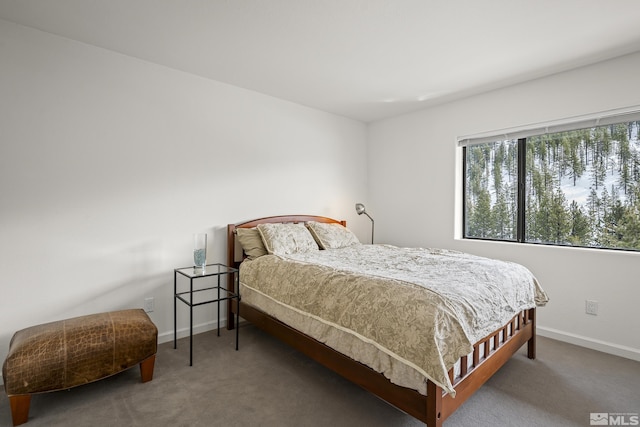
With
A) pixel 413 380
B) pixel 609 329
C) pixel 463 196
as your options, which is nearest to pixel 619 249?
pixel 609 329

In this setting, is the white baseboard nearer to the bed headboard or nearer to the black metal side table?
the bed headboard

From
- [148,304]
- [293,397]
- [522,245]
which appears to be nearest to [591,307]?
[522,245]

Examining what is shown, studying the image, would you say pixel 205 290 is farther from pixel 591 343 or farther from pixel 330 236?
pixel 591 343

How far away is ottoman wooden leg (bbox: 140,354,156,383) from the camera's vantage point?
Result: 2.22 m

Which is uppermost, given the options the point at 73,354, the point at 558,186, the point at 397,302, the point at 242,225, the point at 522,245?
the point at 558,186

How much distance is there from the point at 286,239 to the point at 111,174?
5.31ft

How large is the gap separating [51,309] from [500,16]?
379 centimetres

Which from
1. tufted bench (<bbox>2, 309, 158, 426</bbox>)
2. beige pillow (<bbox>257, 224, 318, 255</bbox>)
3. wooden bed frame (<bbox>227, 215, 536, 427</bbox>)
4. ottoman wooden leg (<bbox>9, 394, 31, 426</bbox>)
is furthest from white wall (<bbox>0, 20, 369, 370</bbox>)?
wooden bed frame (<bbox>227, 215, 536, 427</bbox>)

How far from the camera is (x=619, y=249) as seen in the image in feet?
9.31

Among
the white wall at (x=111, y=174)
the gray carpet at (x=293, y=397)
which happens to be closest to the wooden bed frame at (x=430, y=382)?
the gray carpet at (x=293, y=397)

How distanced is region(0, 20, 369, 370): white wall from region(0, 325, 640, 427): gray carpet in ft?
A: 2.35

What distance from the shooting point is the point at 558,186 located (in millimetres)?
3217

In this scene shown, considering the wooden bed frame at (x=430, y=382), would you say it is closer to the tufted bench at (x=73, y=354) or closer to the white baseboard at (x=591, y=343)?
the white baseboard at (x=591, y=343)

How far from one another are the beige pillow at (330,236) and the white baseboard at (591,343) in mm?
2086
